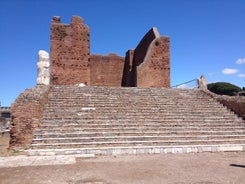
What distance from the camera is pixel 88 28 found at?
1772 cm

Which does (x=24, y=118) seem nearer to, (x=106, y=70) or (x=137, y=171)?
(x=137, y=171)

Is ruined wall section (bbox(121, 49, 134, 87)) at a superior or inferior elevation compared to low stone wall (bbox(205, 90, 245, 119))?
superior

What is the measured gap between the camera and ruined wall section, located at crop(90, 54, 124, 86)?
2256 cm

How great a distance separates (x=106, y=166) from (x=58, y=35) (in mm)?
12734

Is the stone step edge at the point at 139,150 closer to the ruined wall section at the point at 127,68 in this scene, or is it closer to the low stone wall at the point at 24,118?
the low stone wall at the point at 24,118

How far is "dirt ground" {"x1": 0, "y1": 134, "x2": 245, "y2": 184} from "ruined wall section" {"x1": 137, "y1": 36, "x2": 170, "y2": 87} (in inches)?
421

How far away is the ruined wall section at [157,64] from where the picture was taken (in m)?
17.4

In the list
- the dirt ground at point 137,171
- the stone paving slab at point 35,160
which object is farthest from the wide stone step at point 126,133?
the dirt ground at point 137,171

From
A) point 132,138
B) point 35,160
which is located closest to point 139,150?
point 132,138

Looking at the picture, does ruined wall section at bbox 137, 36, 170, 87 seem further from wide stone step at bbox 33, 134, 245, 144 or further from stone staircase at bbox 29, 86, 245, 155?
wide stone step at bbox 33, 134, 245, 144

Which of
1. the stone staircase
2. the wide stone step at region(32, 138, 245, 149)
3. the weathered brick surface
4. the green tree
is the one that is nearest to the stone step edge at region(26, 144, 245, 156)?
the stone staircase

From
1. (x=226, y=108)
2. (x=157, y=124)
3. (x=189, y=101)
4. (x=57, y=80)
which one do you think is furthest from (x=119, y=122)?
(x=57, y=80)

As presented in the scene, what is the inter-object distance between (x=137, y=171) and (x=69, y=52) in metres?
12.8

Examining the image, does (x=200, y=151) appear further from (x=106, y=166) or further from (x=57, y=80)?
(x=57, y=80)
